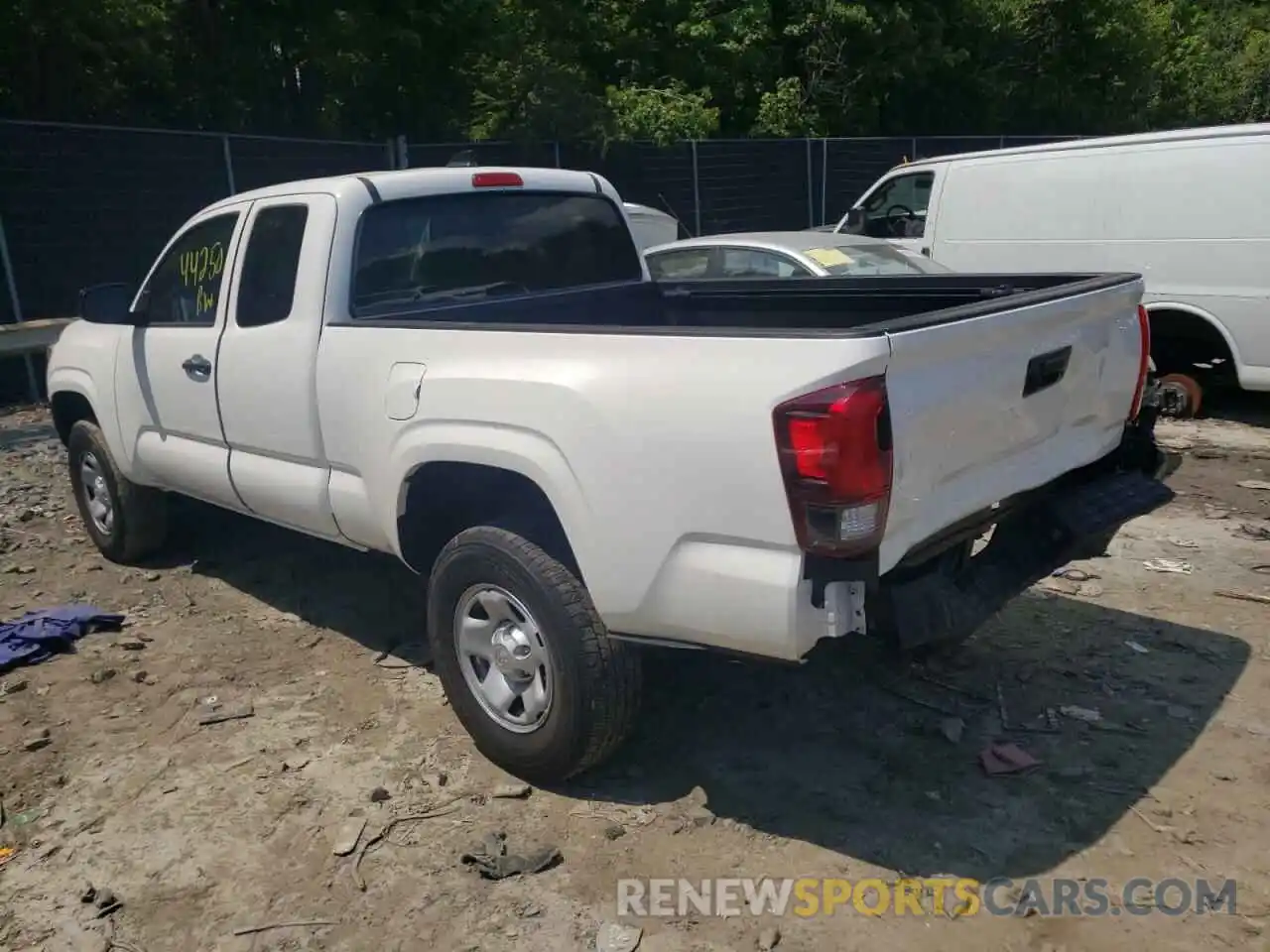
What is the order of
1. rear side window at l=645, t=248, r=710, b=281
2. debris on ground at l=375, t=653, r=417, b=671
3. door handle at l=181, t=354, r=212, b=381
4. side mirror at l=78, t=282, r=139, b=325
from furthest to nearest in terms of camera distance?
rear side window at l=645, t=248, r=710, b=281
side mirror at l=78, t=282, r=139, b=325
door handle at l=181, t=354, r=212, b=381
debris on ground at l=375, t=653, r=417, b=671

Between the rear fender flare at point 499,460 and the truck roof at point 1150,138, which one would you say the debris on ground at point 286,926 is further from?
the truck roof at point 1150,138

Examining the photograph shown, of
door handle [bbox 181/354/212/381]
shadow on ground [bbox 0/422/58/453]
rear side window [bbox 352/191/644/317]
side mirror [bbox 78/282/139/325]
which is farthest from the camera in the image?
shadow on ground [bbox 0/422/58/453]

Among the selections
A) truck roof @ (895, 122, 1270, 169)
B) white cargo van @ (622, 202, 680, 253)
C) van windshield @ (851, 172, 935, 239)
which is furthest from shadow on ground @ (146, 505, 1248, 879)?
white cargo van @ (622, 202, 680, 253)

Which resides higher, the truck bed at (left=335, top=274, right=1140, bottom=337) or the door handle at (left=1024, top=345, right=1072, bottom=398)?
the truck bed at (left=335, top=274, right=1140, bottom=337)

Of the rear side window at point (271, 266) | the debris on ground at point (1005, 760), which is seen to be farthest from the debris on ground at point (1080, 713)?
the rear side window at point (271, 266)

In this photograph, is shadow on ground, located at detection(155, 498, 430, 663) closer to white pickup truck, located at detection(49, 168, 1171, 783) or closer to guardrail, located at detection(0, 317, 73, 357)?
white pickup truck, located at detection(49, 168, 1171, 783)

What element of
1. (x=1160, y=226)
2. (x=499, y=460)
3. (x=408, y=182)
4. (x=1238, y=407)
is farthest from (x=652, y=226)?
(x=499, y=460)

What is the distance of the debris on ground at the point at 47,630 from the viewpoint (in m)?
4.87

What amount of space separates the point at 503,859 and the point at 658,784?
611mm

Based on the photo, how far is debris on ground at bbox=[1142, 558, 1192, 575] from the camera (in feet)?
17.6

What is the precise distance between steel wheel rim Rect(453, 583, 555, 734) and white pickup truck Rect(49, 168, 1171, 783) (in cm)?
1

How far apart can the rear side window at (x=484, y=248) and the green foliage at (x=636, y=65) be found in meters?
9.79

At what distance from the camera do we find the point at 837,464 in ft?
8.96

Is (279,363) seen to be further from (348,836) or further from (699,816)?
(699,816)
